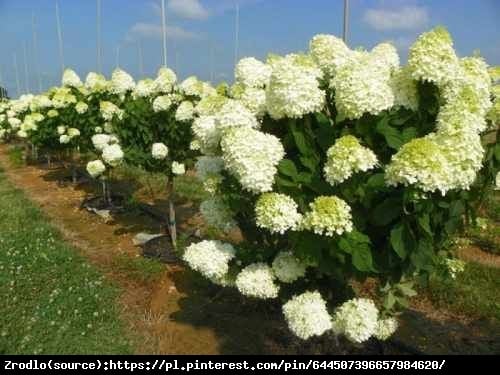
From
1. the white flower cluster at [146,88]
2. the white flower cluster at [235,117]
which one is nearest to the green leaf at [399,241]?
the white flower cluster at [235,117]

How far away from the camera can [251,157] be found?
2.94 meters

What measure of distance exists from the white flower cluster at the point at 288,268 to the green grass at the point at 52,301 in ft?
6.39

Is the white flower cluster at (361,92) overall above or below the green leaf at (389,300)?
above

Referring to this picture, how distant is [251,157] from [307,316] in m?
1.04

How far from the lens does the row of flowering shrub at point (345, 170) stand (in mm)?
2766

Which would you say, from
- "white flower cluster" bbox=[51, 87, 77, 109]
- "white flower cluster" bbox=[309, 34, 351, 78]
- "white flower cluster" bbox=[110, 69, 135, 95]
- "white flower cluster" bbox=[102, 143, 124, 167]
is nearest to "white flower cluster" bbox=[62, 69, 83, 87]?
"white flower cluster" bbox=[51, 87, 77, 109]

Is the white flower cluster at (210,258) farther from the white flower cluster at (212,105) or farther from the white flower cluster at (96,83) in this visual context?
the white flower cluster at (96,83)

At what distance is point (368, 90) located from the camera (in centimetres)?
290

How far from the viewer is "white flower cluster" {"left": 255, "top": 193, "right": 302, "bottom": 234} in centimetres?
291
